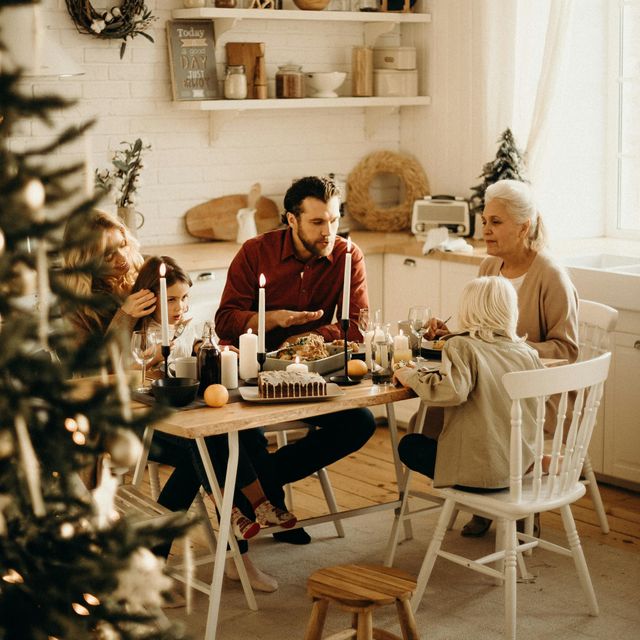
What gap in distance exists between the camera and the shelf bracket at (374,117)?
5.75 meters

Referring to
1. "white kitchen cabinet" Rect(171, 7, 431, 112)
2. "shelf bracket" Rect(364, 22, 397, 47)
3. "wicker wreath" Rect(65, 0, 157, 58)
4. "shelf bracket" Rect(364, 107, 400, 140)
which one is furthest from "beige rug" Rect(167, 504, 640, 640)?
"shelf bracket" Rect(364, 22, 397, 47)

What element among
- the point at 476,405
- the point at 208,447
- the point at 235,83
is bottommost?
the point at 208,447

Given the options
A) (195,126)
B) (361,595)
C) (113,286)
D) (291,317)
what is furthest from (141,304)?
(195,126)

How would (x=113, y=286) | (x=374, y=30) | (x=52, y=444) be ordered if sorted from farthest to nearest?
(x=374, y=30) < (x=113, y=286) < (x=52, y=444)

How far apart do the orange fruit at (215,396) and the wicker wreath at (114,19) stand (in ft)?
8.23

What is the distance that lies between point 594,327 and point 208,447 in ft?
4.74

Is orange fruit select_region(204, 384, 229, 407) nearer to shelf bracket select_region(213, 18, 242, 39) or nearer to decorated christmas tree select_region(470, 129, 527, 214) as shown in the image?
decorated christmas tree select_region(470, 129, 527, 214)

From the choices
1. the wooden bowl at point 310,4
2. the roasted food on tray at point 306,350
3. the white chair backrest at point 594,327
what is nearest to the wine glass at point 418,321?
the roasted food on tray at point 306,350

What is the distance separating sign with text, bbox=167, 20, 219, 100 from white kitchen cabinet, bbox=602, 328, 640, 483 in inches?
90.1

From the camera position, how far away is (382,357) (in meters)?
3.23

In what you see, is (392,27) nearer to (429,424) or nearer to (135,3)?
(135,3)

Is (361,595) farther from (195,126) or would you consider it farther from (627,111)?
(627,111)

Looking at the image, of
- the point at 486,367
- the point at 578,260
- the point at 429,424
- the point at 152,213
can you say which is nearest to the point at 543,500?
the point at 486,367

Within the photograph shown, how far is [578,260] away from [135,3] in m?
→ 2.33
